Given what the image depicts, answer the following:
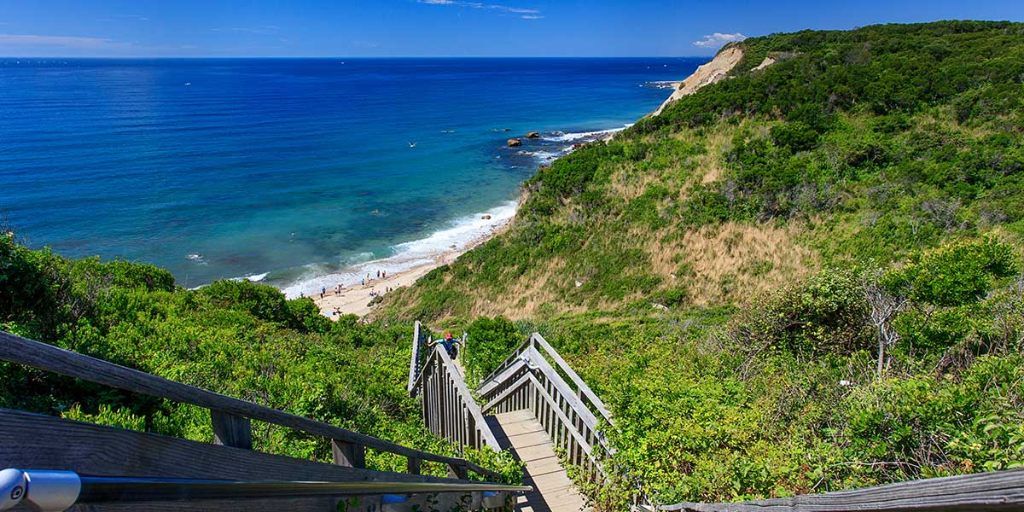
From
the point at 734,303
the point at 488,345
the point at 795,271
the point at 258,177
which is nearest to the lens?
the point at 488,345

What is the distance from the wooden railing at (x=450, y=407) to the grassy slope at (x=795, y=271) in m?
1.47

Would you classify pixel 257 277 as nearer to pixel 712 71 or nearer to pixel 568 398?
pixel 568 398

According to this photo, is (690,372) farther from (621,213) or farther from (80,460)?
(621,213)

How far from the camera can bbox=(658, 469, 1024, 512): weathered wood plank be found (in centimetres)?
103

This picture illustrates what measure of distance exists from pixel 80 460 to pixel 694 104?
3408 cm

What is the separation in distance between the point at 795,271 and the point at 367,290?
22698 mm

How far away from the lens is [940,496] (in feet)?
4.09

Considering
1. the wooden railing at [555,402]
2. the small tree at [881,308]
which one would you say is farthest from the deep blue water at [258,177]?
the small tree at [881,308]

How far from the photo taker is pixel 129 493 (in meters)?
1.24

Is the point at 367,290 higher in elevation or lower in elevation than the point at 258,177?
lower

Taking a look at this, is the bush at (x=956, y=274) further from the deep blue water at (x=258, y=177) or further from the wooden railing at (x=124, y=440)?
the deep blue water at (x=258, y=177)

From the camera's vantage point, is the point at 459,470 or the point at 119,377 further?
the point at 459,470

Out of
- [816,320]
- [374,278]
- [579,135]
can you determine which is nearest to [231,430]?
[816,320]

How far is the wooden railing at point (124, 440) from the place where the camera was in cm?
136
